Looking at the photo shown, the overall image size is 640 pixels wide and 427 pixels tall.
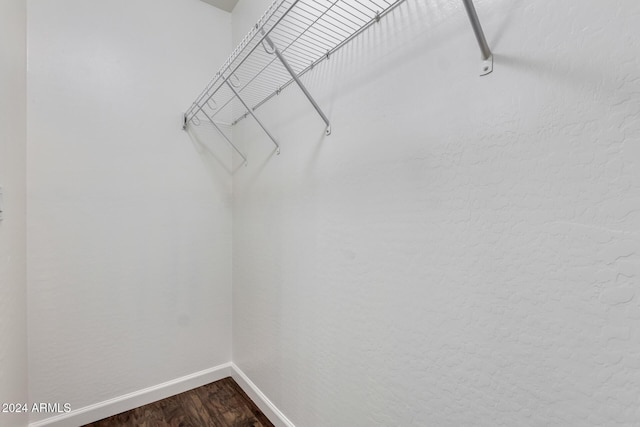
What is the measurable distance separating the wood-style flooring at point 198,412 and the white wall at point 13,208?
49cm

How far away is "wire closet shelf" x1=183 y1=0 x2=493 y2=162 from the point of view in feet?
3.04

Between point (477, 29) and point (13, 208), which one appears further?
point (13, 208)

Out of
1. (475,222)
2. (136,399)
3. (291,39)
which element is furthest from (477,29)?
(136,399)

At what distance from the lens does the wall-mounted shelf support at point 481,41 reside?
2.06ft

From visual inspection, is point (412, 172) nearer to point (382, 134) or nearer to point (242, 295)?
point (382, 134)

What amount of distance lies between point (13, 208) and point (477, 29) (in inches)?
71.7

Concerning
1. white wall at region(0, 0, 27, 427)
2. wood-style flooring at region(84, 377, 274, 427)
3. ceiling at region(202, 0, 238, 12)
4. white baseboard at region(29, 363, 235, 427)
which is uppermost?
ceiling at region(202, 0, 238, 12)

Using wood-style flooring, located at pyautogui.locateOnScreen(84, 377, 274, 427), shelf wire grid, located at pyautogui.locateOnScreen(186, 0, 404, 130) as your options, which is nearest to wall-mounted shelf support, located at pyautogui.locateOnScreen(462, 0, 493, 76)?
shelf wire grid, located at pyautogui.locateOnScreen(186, 0, 404, 130)

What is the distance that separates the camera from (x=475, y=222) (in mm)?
733

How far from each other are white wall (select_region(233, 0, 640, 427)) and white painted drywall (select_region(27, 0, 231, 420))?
97 centimetres

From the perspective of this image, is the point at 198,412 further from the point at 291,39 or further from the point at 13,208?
the point at 291,39

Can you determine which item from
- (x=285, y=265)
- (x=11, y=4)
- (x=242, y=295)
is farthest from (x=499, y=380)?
(x=11, y=4)

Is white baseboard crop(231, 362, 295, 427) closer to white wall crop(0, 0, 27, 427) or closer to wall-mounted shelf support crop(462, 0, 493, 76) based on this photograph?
white wall crop(0, 0, 27, 427)

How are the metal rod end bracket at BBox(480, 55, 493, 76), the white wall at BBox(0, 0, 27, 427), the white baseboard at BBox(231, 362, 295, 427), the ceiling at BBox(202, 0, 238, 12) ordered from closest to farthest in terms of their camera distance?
1. the metal rod end bracket at BBox(480, 55, 493, 76)
2. the white wall at BBox(0, 0, 27, 427)
3. the white baseboard at BBox(231, 362, 295, 427)
4. the ceiling at BBox(202, 0, 238, 12)
